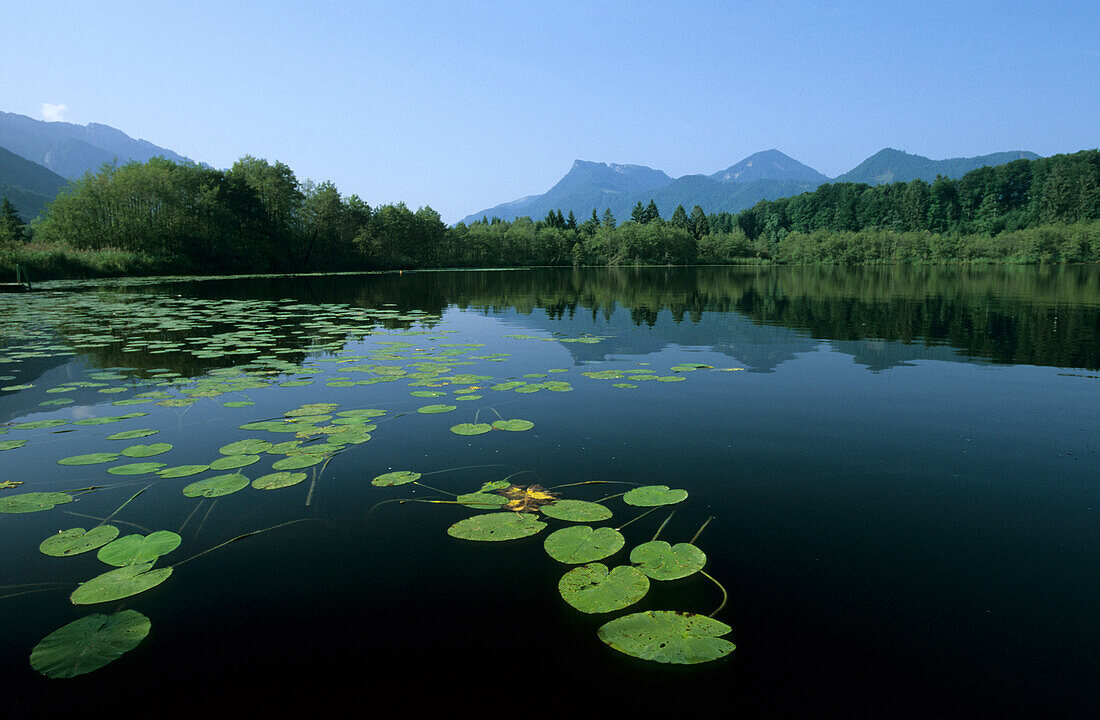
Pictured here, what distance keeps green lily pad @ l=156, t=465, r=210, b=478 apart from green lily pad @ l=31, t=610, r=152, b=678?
1.76m

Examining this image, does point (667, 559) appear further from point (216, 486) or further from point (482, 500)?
point (216, 486)

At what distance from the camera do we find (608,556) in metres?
2.87

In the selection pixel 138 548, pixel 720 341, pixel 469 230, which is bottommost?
pixel 138 548

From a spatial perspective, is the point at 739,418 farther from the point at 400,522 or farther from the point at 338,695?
the point at 338,695

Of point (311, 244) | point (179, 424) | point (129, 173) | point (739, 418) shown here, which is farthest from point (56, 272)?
point (739, 418)

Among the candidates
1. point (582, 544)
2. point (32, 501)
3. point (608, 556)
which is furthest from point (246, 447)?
point (608, 556)

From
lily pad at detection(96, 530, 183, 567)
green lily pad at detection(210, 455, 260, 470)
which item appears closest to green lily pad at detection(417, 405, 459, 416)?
green lily pad at detection(210, 455, 260, 470)

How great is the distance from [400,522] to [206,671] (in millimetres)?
1319

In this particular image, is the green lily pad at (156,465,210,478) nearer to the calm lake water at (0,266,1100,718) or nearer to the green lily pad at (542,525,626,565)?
the calm lake water at (0,266,1100,718)

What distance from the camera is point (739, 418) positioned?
18.4 ft

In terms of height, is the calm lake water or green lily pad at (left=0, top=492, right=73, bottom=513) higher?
green lily pad at (left=0, top=492, right=73, bottom=513)

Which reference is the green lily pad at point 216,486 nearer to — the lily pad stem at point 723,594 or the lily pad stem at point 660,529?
the lily pad stem at point 660,529

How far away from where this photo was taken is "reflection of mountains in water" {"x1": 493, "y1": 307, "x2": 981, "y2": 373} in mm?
9088

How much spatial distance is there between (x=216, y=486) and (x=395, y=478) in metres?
1.28
